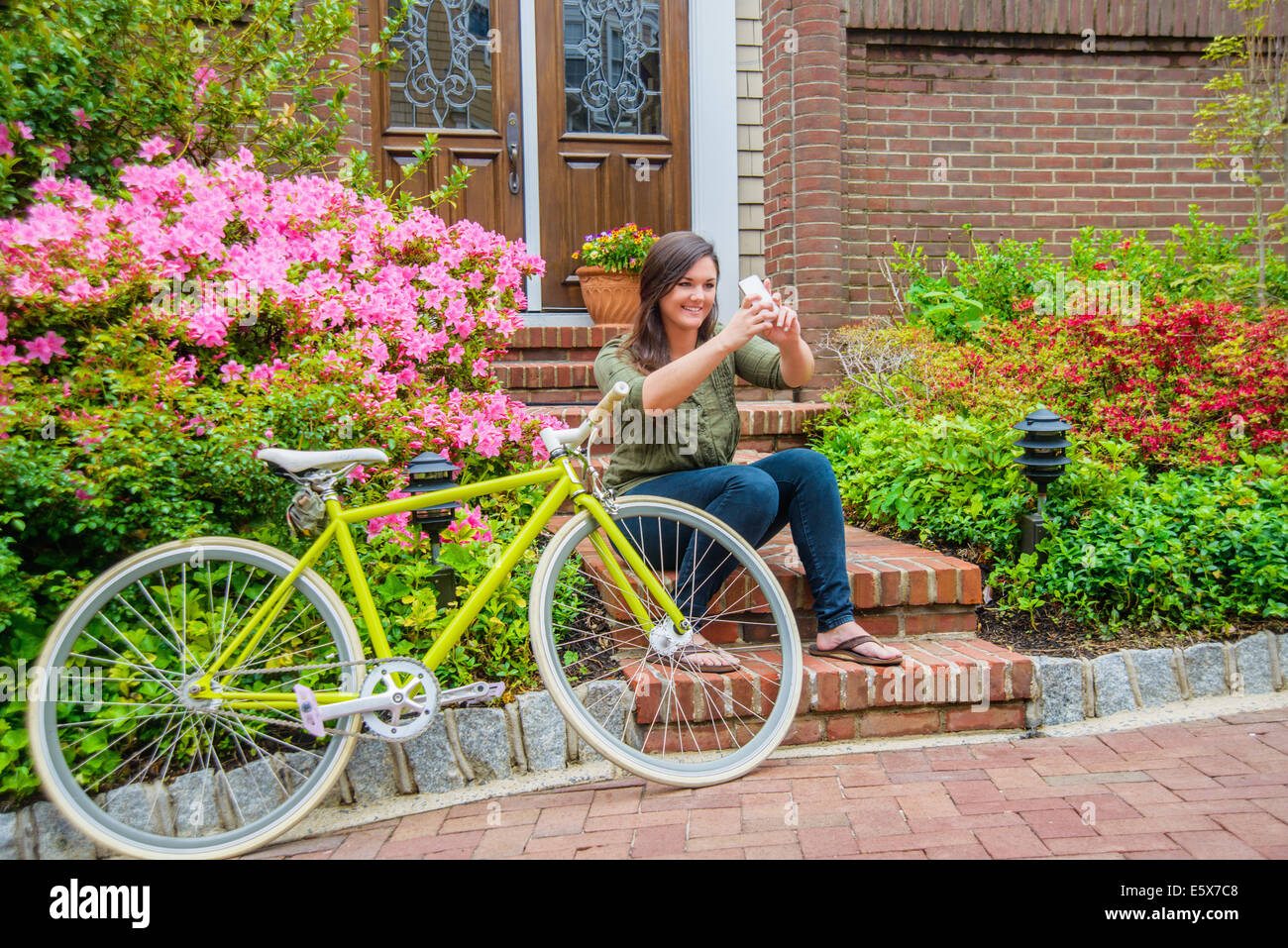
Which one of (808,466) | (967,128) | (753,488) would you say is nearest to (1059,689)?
(808,466)

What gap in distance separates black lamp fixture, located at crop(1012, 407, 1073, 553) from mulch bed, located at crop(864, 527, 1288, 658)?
0.27 meters

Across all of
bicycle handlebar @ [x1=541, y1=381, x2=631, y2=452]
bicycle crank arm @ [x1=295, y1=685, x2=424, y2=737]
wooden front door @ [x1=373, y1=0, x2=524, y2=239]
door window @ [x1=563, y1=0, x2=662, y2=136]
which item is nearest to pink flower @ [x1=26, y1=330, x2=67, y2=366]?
bicycle crank arm @ [x1=295, y1=685, x2=424, y2=737]

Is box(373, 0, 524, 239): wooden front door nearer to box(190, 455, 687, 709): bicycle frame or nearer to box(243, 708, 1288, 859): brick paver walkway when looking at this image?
box(190, 455, 687, 709): bicycle frame

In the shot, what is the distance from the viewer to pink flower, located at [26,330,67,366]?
2457mm

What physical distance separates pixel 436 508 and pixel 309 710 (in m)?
0.65

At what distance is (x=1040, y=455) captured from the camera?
3.17 metres

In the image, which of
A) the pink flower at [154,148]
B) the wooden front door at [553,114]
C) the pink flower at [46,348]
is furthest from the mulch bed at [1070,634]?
the wooden front door at [553,114]

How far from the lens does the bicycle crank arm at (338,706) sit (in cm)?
211

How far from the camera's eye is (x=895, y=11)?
5406mm

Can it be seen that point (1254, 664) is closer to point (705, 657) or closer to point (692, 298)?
point (705, 657)

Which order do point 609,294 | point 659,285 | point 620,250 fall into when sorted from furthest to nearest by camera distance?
1. point 609,294
2. point 620,250
3. point 659,285

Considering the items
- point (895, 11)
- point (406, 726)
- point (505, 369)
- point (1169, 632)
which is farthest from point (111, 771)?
point (895, 11)
